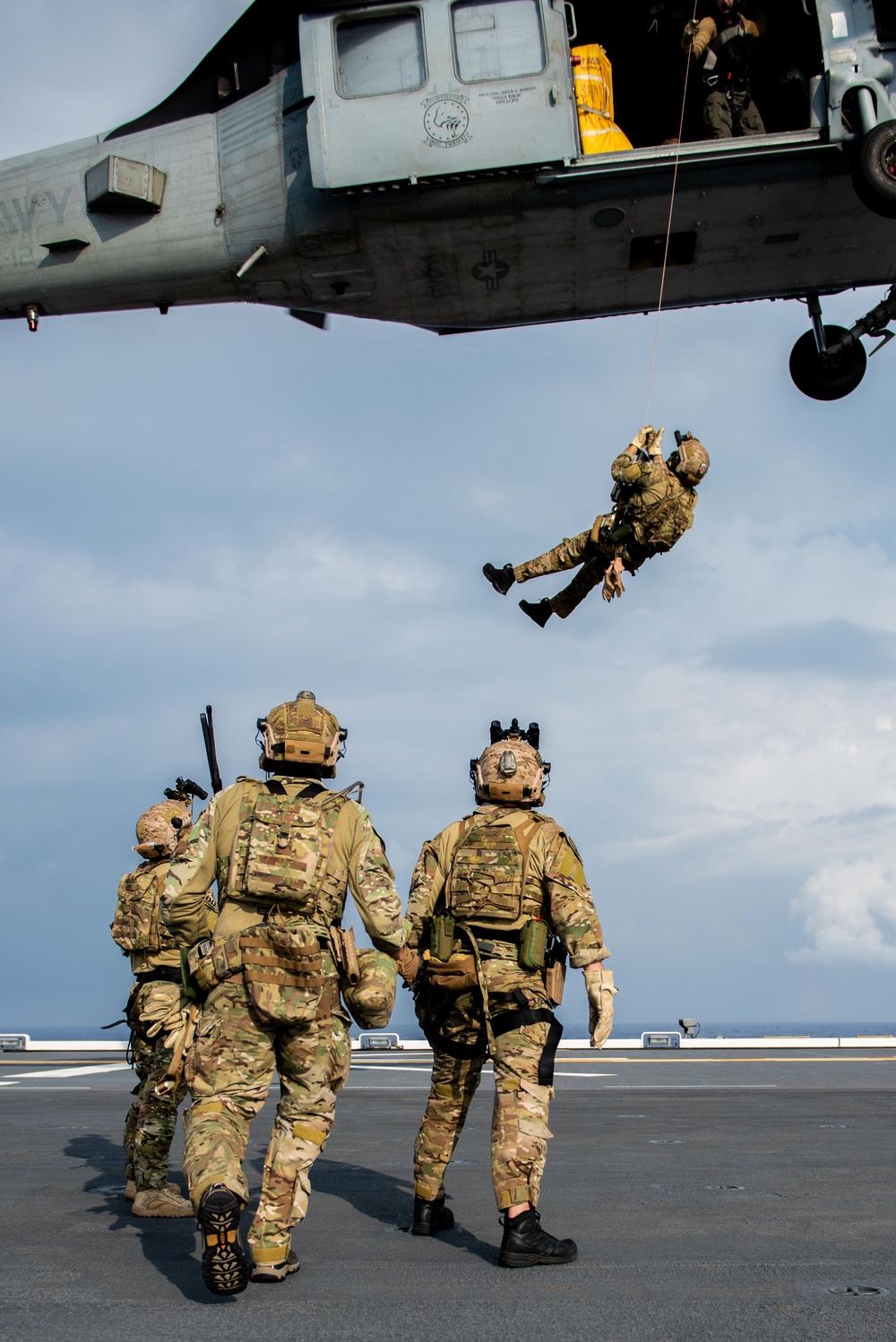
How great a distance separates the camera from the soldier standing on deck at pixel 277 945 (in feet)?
14.7

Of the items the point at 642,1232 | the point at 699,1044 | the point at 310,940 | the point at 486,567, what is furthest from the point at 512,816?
the point at 699,1044

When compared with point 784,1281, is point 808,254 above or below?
above

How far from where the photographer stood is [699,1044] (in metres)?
21.6

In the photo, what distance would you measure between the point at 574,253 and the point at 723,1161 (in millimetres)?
7157

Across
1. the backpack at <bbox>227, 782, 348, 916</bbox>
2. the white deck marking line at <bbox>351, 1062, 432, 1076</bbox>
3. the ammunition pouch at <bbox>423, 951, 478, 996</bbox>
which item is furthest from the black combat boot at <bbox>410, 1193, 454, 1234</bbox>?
the white deck marking line at <bbox>351, 1062, 432, 1076</bbox>

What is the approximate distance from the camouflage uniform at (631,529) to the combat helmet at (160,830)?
11.4ft

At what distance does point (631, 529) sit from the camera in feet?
29.0

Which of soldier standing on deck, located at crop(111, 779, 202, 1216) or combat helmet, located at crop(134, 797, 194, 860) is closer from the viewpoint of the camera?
soldier standing on deck, located at crop(111, 779, 202, 1216)

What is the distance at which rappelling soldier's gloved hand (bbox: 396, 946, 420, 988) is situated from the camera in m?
5.40

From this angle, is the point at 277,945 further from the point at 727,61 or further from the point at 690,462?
the point at 727,61

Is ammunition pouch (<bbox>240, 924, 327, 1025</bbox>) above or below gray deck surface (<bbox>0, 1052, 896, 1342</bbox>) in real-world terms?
above

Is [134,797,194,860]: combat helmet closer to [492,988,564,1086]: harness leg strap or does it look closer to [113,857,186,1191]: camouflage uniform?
[113,857,186,1191]: camouflage uniform

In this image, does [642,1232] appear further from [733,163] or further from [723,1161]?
[733,163]

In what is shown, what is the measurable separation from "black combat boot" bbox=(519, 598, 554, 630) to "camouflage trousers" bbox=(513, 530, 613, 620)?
164 millimetres
